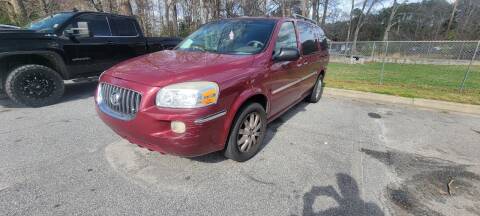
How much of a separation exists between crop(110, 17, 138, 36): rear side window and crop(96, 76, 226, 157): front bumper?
4.38 meters

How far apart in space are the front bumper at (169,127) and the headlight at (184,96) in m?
0.05


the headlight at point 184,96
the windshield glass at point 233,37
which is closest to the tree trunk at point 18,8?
the windshield glass at point 233,37

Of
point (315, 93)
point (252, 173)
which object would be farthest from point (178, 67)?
point (315, 93)

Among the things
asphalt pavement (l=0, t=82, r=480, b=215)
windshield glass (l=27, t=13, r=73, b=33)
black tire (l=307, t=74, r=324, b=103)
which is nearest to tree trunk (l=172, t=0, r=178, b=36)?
windshield glass (l=27, t=13, r=73, b=33)

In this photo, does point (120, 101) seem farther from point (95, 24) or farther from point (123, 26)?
point (123, 26)

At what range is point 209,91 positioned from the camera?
92.5 inches

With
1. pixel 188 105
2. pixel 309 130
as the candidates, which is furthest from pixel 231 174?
pixel 309 130

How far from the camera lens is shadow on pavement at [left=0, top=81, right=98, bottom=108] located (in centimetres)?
511

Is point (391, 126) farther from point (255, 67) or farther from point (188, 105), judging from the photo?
point (188, 105)

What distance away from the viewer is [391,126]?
4.57m

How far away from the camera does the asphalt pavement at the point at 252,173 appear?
7.80 ft

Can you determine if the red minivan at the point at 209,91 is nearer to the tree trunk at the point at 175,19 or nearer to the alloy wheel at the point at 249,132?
the alloy wheel at the point at 249,132

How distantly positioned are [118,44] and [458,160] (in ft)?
Answer: 22.6

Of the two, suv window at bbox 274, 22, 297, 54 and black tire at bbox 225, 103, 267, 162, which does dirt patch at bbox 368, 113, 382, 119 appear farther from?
black tire at bbox 225, 103, 267, 162
